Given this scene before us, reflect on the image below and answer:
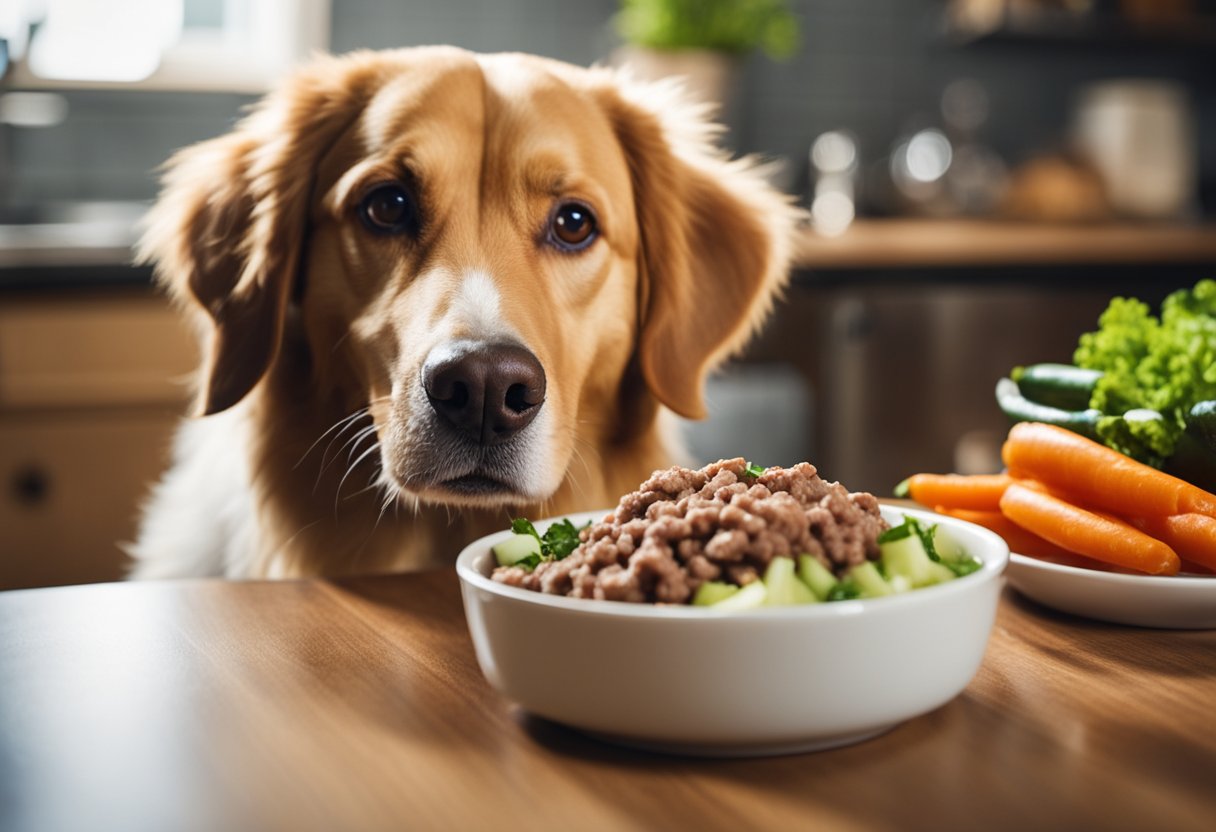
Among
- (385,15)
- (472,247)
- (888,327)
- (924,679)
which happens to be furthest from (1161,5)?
A: (924,679)

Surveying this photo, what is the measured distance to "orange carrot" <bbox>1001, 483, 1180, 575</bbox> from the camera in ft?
3.12

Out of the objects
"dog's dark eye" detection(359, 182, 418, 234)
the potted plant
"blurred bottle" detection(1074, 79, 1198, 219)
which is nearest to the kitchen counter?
"blurred bottle" detection(1074, 79, 1198, 219)

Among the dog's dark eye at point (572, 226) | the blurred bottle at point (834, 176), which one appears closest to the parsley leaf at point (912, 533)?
the dog's dark eye at point (572, 226)

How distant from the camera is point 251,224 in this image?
5.24 feet

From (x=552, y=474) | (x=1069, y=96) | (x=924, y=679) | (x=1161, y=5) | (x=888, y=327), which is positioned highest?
(x=1161, y=5)

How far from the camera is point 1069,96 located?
4.76m

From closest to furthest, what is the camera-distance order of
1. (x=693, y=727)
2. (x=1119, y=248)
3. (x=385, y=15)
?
(x=693, y=727) → (x=1119, y=248) → (x=385, y=15)

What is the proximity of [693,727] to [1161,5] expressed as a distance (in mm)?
4527

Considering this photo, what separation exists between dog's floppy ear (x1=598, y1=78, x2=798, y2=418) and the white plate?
68 cm

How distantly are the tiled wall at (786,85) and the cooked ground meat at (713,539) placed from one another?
3.39 metres

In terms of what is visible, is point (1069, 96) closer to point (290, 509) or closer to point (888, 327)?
point (888, 327)

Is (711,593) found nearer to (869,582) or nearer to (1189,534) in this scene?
(869,582)

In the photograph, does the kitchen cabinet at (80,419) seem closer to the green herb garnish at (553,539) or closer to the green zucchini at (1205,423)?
the green herb garnish at (553,539)

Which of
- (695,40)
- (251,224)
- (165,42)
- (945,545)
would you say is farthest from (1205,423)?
(165,42)
